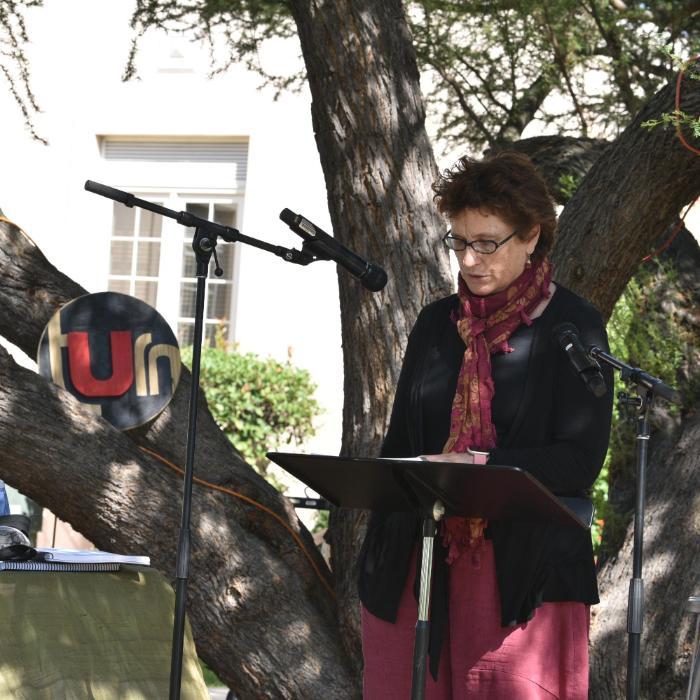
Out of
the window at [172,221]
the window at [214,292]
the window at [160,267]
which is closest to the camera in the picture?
the window at [172,221]

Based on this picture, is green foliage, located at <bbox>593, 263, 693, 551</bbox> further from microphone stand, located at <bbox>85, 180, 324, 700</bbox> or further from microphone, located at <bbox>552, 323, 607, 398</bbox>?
microphone, located at <bbox>552, 323, 607, 398</bbox>

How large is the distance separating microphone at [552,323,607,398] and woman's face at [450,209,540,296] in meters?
0.26

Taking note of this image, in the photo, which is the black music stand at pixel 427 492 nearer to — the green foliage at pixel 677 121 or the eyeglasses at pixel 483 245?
the eyeglasses at pixel 483 245

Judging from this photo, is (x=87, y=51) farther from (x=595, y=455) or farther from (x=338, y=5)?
(x=595, y=455)

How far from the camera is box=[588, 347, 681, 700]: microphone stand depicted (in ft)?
9.16

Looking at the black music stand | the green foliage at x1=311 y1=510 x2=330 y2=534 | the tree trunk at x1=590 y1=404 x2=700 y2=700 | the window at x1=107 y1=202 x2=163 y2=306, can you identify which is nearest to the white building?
the window at x1=107 y1=202 x2=163 y2=306

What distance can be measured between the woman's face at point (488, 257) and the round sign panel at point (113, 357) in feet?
5.95

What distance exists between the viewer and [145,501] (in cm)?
418

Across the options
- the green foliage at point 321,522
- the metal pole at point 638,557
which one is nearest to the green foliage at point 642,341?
the metal pole at point 638,557

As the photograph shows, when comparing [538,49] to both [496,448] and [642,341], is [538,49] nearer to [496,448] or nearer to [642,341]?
[642,341]

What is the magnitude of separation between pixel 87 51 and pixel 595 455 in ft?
29.6

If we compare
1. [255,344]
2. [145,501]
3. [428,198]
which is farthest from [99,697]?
[255,344]

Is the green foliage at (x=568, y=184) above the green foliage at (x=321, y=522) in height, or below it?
above

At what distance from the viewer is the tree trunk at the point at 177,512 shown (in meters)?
4.10
